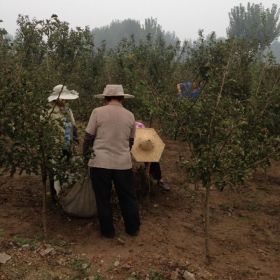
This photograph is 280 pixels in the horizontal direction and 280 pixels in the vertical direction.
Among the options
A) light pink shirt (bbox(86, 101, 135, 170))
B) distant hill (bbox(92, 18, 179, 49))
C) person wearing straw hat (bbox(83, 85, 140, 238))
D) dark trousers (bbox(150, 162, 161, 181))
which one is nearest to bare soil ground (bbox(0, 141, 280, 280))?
dark trousers (bbox(150, 162, 161, 181))

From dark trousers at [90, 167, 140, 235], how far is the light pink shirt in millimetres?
93

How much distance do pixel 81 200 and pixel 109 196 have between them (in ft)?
1.54

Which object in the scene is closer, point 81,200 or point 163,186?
point 81,200

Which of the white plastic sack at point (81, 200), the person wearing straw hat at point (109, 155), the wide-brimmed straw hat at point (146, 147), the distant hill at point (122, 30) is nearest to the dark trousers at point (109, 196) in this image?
the person wearing straw hat at point (109, 155)

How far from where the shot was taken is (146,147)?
5.86 metres

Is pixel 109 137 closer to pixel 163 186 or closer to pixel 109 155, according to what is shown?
pixel 109 155

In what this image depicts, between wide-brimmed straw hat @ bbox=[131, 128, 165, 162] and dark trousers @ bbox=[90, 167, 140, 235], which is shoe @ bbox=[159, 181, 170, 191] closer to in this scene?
wide-brimmed straw hat @ bbox=[131, 128, 165, 162]

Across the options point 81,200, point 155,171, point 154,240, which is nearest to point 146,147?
point 155,171

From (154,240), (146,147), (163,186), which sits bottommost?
(154,240)

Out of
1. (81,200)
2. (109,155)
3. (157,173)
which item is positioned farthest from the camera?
(157,173)

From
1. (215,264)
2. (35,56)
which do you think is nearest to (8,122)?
(215,264)

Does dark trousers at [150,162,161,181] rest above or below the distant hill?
below

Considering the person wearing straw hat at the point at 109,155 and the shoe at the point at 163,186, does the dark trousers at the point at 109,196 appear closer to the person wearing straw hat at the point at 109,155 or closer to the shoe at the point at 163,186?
the person wearing straw hat at the point at 109,155

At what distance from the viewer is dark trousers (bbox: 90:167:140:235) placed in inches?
201
